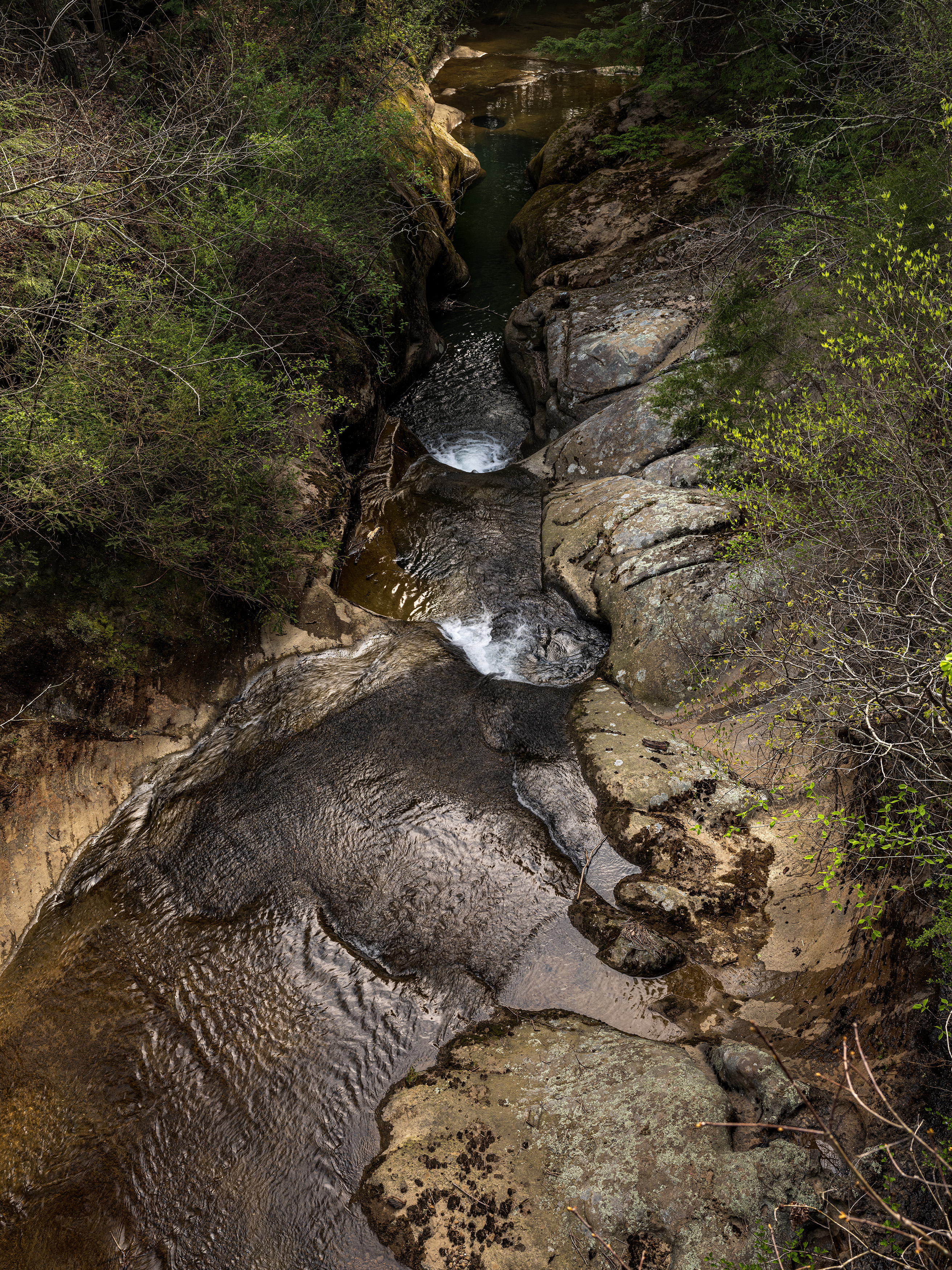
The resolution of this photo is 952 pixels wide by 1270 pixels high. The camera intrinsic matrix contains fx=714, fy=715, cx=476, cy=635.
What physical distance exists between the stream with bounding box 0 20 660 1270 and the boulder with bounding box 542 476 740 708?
0.43 meters

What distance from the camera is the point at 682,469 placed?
7.95m

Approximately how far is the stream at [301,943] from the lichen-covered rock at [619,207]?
7.28 m

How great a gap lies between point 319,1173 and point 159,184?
8.91m

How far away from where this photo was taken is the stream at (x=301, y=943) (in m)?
4.11

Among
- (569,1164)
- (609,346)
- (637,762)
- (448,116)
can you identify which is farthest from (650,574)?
(448,116)

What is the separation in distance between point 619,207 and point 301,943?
12.7m

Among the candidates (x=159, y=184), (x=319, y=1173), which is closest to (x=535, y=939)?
(x=319, y=1173)

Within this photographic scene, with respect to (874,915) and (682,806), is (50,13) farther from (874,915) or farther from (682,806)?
(874,915)

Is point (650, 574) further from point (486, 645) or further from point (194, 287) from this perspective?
point (194, 287)

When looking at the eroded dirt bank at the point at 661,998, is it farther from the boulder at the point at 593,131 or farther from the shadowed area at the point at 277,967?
the boulder at the point at 593,131

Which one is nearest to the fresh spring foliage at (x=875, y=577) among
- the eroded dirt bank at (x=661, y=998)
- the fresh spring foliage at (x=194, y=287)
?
the eroded dirt bank at (x=661, y=998)

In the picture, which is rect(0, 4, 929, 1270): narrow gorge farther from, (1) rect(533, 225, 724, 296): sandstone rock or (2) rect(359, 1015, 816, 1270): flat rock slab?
(1) rect(533, 225, 724, 296): sandstone rock

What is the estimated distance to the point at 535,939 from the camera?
5.12 meters

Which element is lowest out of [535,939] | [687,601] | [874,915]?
[535,939]
